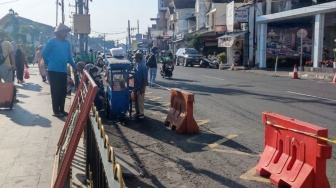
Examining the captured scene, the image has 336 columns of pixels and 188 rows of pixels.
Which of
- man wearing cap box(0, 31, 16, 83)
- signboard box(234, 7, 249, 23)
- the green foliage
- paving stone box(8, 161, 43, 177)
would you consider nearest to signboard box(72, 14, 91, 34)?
man wearing cap box(0, 31, 16, 83)

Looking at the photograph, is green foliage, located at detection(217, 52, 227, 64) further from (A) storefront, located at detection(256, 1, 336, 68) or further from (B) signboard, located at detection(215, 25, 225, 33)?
(A) storefront, located at detection(256, 1, 336, 68)

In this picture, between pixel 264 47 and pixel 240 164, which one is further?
pixel 264 47

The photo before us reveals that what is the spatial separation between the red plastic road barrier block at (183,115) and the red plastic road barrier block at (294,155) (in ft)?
9.21

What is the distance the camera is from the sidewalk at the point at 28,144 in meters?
5.44

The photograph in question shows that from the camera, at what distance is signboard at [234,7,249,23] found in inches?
1385

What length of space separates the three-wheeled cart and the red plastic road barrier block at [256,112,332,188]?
15.4ft

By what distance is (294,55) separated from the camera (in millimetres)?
34531

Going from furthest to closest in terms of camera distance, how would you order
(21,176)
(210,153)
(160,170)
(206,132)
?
(206,132)
(210,153)
(160,170)
(21,176)

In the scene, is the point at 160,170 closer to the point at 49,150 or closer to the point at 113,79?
the point at 49,150

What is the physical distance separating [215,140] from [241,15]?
28.7 meters

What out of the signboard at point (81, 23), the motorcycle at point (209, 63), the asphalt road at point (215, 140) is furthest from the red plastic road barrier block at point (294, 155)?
the motorcycle at point (209, 63)

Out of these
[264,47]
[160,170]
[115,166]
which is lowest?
[160,170]

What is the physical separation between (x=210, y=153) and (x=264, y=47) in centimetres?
2707

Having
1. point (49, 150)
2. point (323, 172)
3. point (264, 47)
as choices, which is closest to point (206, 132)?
point (49, 150)
